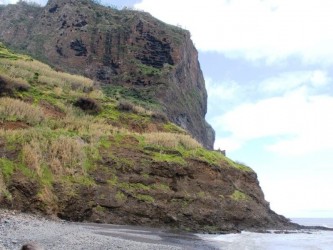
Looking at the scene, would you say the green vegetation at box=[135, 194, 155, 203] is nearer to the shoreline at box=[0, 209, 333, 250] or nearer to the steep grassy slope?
the steep grassy slope

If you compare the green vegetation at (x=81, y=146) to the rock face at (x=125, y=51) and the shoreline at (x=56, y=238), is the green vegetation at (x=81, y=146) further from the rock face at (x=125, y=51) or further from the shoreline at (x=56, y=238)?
the rock face at (x=125, y=51)

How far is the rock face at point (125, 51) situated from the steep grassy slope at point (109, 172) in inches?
1740

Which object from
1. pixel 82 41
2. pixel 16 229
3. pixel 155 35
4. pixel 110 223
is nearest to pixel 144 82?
pixel 155 35

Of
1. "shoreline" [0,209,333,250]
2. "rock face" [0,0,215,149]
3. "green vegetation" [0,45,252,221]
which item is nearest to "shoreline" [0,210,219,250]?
"shoreline" [0,209,333,250]

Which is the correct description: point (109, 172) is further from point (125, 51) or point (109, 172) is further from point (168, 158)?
point (125, 51)

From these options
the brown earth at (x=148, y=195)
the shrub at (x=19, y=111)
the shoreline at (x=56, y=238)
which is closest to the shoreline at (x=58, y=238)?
the shoreline at (x=56, y=238)

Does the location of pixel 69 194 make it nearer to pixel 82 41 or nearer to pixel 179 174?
pixel 179 174

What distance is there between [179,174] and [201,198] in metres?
2.17

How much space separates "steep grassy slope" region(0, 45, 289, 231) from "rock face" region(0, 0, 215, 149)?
44.2 meters

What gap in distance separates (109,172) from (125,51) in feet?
220

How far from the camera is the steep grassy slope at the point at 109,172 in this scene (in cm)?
2308

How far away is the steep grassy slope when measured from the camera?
23.1m

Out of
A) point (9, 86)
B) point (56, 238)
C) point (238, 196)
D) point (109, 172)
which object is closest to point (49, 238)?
point (56, 238)

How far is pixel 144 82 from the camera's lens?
85938mm
